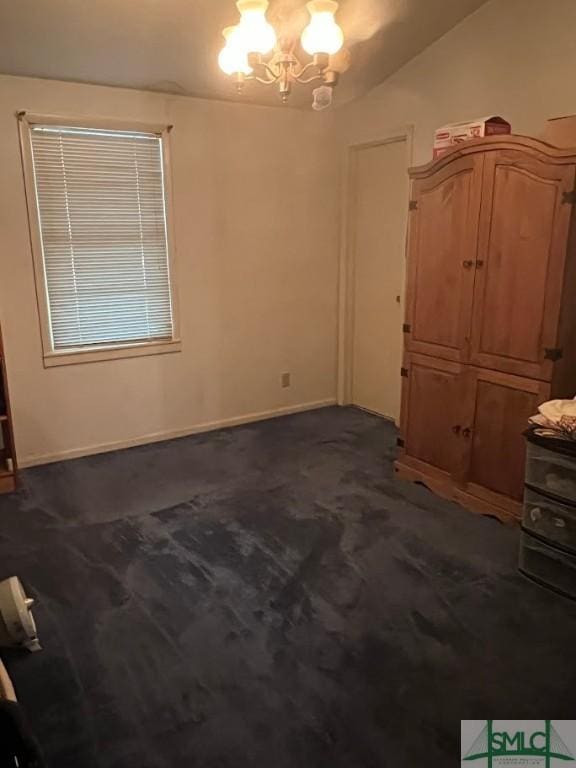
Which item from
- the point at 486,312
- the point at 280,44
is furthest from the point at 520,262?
the point at 280,44

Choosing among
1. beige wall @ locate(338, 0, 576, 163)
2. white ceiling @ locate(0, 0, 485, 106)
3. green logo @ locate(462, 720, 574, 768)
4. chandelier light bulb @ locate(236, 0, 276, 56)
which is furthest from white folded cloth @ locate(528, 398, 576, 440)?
white ceiling @ locate(0, 0, 485, 106)

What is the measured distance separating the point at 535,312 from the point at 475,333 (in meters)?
0.35

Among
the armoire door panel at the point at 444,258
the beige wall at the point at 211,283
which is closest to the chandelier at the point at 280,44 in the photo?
the armoire door panel at the point at 444,258

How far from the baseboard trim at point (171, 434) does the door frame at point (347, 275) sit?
0.79 ft

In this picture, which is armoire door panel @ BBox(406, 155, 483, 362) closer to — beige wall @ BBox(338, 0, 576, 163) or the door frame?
beige wall @ BBox(338, 0, 576, 163)

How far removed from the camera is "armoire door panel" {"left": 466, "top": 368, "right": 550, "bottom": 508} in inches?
113

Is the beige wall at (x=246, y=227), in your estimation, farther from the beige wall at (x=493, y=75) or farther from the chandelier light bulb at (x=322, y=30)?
the chandelier light bulb at (x=322, y=30)

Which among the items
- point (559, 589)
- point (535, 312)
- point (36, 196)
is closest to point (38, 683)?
point (559, 589)

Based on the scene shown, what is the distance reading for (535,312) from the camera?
2760 millimetres

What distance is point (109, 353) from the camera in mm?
4000

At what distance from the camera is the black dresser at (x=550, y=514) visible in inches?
93.4

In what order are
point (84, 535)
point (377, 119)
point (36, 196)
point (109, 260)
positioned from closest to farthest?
point (84, 535), point (36, 196), point (109, 260), point (377, 119)

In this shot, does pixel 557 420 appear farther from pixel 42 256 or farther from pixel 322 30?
pixel 42 256

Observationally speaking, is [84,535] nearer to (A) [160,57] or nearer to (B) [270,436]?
(B) [270,436]
